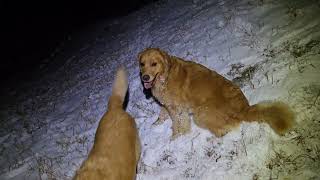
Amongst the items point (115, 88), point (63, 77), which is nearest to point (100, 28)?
point (63, 77)

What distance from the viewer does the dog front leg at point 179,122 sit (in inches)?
223

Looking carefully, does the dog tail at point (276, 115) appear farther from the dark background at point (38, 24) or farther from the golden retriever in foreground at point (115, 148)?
the dark background at point (38, 24)

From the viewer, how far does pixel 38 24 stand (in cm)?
2270

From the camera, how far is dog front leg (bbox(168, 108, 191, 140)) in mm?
5656

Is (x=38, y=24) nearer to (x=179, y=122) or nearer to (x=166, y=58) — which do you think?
(x=166, y=58)

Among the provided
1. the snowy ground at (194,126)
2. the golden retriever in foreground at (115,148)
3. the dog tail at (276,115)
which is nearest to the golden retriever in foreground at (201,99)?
the dog tail at (276,115)

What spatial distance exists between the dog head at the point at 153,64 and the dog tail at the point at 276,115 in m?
1.61

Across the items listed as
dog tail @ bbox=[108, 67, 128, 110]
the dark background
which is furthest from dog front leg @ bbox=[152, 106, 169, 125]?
the dark background

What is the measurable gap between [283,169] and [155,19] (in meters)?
8.04

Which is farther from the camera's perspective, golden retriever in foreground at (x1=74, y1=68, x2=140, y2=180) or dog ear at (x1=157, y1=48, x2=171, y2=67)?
dog ear at (x1=157, y1=48, x2=171, y2=67)

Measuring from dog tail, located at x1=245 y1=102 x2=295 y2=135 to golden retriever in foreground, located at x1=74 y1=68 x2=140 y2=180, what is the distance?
180 cm

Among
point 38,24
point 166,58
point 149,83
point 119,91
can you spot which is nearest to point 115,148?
point 119,91

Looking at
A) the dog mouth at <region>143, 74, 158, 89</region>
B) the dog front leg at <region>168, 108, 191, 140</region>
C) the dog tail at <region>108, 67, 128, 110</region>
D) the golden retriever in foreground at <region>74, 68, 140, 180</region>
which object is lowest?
the dog front leg at <region>168, 108, 191, 140</region>

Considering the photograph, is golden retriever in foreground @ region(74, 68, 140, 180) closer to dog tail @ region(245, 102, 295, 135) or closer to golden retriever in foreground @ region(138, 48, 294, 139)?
golden retriever in foreground @ region(138, 48, 294, 139)
